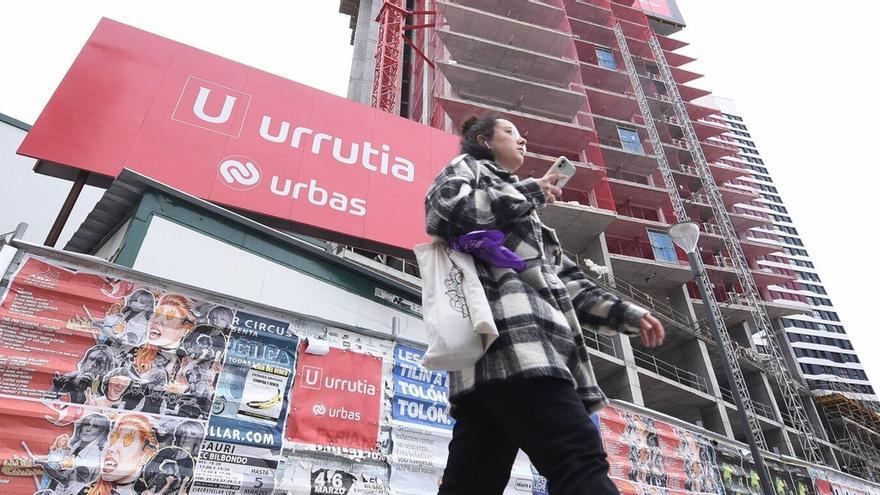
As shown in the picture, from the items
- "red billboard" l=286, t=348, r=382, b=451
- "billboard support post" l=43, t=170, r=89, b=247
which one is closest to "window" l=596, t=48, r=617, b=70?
"billboard support post" l=43, t=170, r=89, b=247

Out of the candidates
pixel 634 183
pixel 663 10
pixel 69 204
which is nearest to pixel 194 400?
pixel 69 204

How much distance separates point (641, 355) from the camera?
2528 centimetres

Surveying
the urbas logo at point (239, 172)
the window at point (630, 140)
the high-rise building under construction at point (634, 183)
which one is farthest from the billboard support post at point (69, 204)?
the window at point (630, 140)

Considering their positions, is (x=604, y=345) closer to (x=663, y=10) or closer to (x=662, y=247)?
(x=662, y=247)

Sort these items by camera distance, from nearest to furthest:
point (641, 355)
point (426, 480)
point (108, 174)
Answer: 1. point (426, 480)
2. point (108, 174)
3. point (641, 355)

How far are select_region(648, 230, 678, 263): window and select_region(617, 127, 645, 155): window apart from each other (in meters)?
6.18

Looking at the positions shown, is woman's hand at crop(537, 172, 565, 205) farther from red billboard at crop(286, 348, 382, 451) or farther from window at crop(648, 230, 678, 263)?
window at crop(648, 230, 678, 263)

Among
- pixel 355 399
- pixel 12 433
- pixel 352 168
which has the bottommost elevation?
pixel 12 433

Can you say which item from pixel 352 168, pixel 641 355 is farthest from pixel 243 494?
pixel 641 355

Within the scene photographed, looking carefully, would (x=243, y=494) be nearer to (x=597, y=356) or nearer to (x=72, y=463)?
(x=72, y=463)

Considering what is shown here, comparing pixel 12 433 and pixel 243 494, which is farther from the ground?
pixel 12 433

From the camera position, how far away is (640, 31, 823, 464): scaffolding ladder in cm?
2685

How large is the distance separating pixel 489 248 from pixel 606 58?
125 feet

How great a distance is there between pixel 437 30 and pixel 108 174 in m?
22.1
